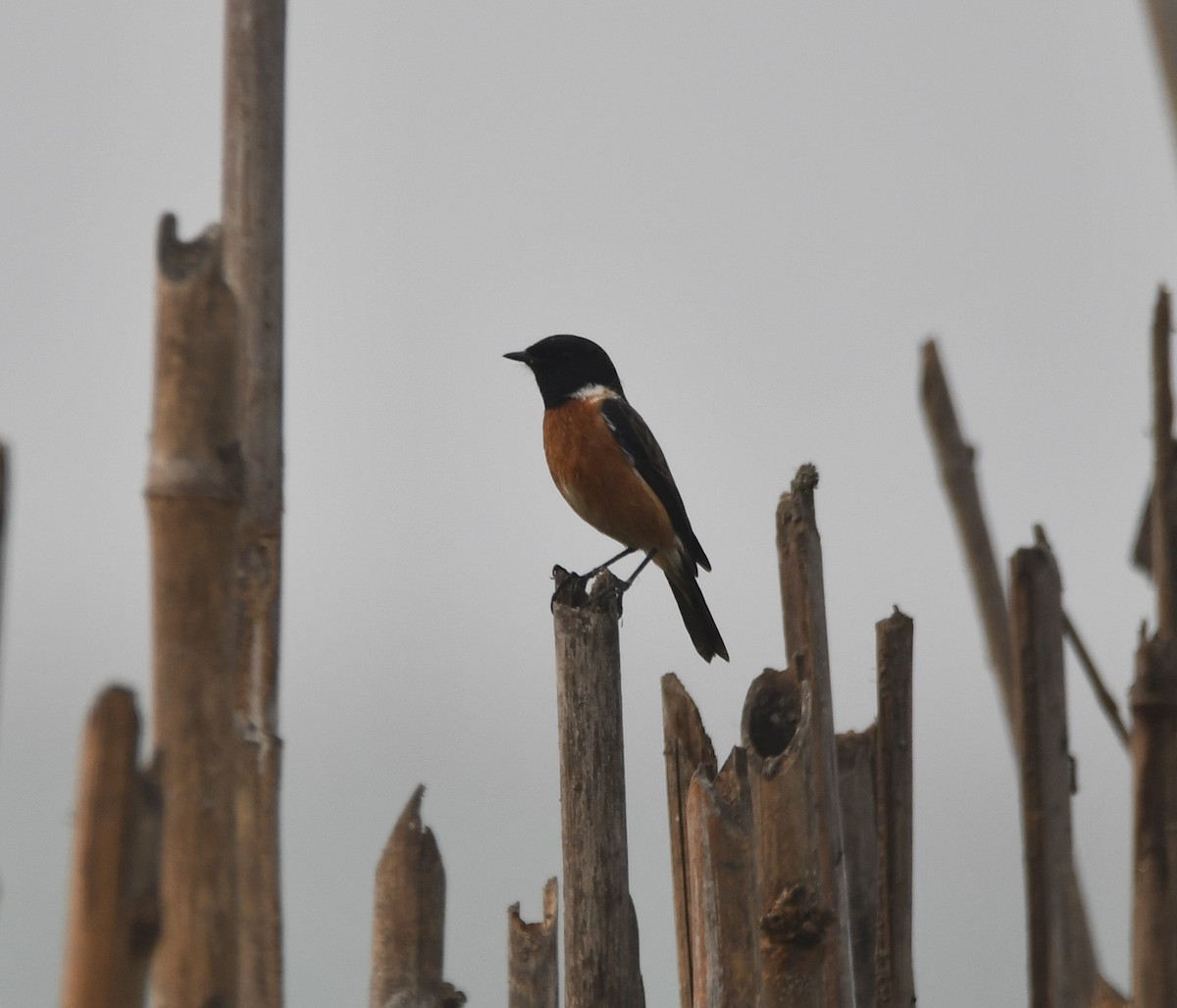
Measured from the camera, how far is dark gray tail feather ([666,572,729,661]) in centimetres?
762

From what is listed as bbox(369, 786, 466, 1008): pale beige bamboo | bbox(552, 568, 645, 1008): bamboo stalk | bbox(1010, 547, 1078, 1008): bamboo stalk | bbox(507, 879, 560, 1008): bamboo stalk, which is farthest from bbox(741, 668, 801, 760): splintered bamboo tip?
bbox(507, 879, 560, 1008): bamboo stalk

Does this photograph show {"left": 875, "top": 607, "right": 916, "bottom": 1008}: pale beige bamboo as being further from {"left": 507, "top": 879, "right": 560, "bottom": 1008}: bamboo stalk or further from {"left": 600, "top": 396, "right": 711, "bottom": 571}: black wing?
{"left": 600, "top": 396, "right": 711, "bottom": 571}: black wing

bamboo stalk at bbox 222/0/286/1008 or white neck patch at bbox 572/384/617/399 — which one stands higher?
white neck patch at bbox 572/384/617/399

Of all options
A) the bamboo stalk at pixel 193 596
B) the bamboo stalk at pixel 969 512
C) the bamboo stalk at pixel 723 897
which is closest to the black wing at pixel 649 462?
the bamboo stalk at pixel 969 512

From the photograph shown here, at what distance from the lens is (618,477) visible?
24.5 ft

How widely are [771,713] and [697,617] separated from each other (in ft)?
16.5

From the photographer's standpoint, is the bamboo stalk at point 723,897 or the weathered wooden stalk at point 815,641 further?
the weathered wooden stalk at point 815,641

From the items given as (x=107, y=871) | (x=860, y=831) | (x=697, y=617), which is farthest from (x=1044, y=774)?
(x=697, y=617)

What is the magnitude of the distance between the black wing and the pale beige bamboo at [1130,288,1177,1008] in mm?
5188

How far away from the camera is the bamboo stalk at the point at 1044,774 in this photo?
249cm

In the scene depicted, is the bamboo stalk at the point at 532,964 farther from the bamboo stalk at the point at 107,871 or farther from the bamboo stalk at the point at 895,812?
the bamboo stalk at the point at 107,871

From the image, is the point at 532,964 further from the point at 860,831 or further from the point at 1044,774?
the point at 1044,774

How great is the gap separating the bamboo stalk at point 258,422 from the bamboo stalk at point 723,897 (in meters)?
0.77

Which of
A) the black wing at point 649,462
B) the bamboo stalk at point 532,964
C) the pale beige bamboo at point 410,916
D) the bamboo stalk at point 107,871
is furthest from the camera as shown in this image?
the black wing at point 649,462
